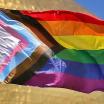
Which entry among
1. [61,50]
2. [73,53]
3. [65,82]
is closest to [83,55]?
[73,53]

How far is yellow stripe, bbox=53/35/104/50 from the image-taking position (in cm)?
1152

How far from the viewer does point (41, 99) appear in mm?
14602

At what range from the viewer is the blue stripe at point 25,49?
1121 cm

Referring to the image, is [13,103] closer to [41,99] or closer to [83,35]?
[41,99]

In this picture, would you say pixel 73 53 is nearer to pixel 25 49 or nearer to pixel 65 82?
pixel 65 82

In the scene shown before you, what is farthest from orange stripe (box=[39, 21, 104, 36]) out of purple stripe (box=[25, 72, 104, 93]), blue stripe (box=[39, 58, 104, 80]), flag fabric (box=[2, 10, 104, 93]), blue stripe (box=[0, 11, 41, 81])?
purple stripe (box=[25, 72, 104, 93])

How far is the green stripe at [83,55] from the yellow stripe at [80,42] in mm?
68

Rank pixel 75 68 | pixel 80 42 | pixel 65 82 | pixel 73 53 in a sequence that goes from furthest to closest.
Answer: pixel 80 42 → pixel 73 53 → pixel 75 68 → pixel 65 82

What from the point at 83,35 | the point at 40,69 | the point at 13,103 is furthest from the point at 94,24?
the point at 13,103

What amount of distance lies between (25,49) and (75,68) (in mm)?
697

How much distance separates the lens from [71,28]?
38.3 ft

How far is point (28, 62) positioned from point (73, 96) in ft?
11.1

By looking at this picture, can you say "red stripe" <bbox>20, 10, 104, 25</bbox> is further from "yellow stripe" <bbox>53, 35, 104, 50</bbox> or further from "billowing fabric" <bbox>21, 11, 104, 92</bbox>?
"yellow stripe" <bbox>53, 35, 104, 50</bbox>

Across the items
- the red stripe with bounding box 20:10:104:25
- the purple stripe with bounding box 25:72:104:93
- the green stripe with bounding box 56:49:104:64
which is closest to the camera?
the purple stripe with bounding box 25:72:104:93
